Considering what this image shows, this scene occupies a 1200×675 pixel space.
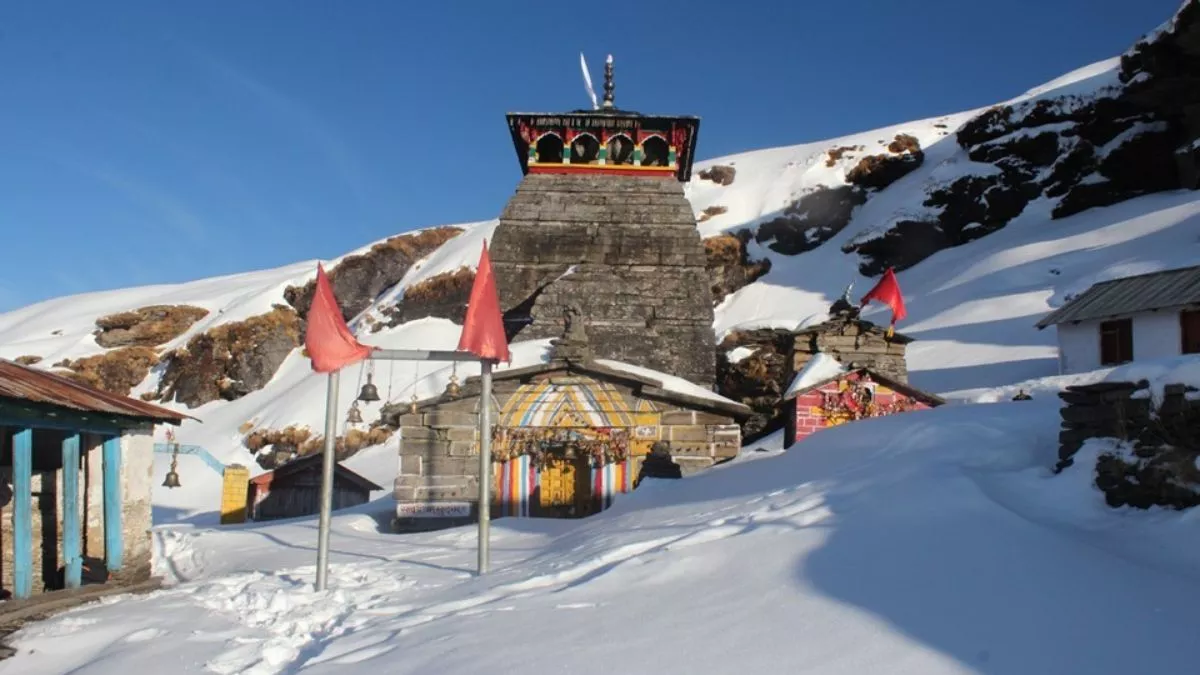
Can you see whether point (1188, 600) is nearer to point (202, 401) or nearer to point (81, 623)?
point (81, 623)

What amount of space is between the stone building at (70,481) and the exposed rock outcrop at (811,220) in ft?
157

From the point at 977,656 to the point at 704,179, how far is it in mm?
65768

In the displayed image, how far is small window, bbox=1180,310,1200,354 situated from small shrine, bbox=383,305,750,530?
464 inches

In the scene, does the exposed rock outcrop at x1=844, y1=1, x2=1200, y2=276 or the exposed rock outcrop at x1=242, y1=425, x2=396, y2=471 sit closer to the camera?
the exposed rock outcrop at x1=242, y1=425, x2=396, y2=471

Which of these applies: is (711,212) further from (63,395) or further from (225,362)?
(63,395)

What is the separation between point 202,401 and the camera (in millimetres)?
46938

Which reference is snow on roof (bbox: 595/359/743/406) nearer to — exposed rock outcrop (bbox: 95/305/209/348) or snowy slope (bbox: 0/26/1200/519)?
snowy slope (bbox: 0/26/1200/519)

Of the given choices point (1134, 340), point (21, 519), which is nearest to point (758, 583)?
point (21, 519)

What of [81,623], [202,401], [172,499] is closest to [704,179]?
[202,401]

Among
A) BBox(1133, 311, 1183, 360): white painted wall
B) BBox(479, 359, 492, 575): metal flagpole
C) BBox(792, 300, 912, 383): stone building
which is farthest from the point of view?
BBox(792, 300, 912, 383): stone building

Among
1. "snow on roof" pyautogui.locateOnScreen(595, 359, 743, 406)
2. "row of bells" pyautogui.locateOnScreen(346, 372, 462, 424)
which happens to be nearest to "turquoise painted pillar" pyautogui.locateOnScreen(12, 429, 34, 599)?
"row of bells" pyautogui.locateOnScreen(346, 372, 462, 424)

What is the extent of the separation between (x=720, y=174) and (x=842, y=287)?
21963 mm

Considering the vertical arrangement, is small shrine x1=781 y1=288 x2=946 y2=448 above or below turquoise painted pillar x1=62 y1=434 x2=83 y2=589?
above

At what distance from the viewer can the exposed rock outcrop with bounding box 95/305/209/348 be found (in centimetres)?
5547
